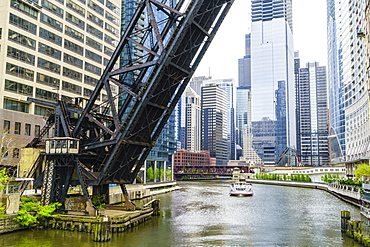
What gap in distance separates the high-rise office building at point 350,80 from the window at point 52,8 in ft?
166

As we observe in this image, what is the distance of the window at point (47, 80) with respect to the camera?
53.9 metres

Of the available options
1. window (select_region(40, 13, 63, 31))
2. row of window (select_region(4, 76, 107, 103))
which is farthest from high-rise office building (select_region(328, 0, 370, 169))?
window (select_region(40, 13, 63, 31))

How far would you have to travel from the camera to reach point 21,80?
166ft

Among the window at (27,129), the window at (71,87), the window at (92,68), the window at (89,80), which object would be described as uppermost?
the window at (92,68)

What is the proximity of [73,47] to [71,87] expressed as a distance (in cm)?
686

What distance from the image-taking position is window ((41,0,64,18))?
182 feet

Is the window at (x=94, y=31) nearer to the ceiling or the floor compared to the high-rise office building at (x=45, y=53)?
nearer to the ceiling

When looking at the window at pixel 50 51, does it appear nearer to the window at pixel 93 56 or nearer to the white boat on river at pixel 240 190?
the window at pixel 93 56

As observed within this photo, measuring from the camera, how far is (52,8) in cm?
5706

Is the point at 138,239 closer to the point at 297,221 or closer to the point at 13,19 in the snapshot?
the point at 297,221

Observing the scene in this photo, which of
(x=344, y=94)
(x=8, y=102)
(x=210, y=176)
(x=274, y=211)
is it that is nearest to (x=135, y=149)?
(x=274, y=211)

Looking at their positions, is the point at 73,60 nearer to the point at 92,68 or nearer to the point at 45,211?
the point at 92,68

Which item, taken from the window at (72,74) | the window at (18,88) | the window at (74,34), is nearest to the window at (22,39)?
the window at (18,88)

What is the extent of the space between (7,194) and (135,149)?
10.4 meters
